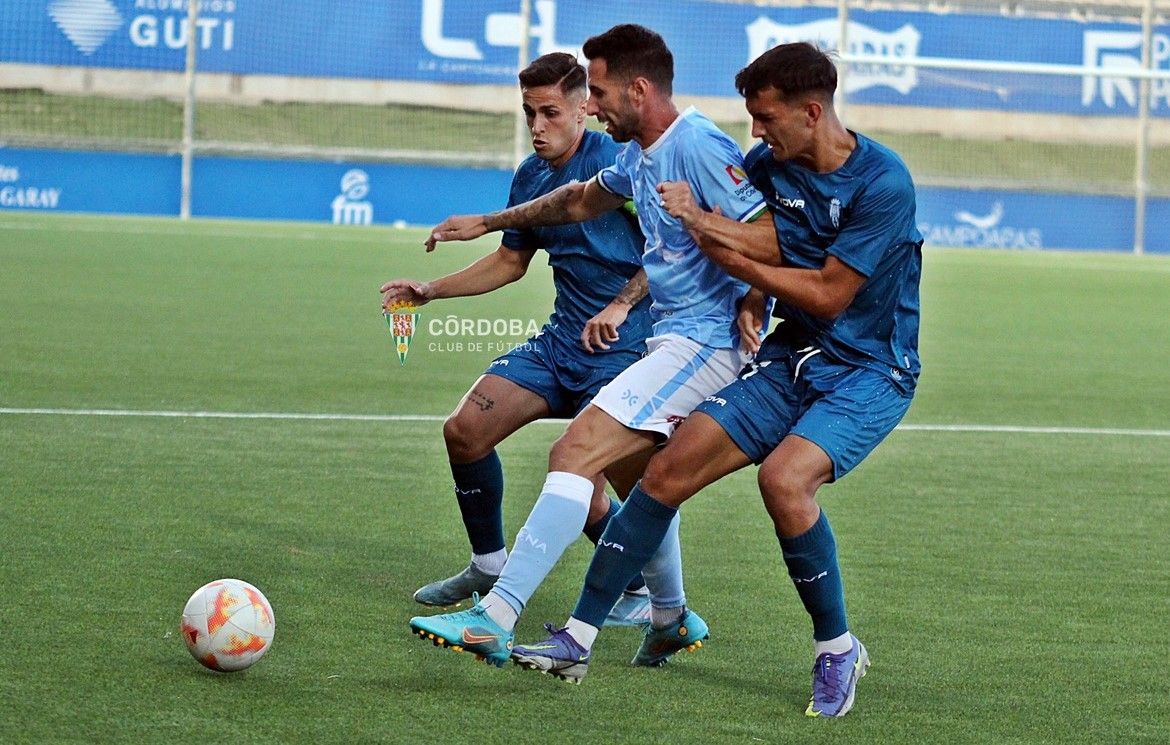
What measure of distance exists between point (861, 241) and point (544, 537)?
1162mm

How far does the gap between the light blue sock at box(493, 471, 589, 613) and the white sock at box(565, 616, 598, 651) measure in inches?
5.9

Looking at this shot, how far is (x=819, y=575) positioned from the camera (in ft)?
15.0

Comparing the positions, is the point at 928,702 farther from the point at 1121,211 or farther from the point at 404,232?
the point at 1121,211

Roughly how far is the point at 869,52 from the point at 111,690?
79.7ft

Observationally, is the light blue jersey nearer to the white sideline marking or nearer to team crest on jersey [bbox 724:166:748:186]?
team crest on jersey [bbox 724:166:748:186]

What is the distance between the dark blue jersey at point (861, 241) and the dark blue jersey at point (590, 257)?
931 millimetres

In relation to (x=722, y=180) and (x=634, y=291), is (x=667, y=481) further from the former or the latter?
(x=634, y=291)

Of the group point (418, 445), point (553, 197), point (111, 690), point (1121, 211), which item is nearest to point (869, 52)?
point (1121, 211)

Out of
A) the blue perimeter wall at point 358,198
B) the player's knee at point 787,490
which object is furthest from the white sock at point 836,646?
the blue perimeter wall at point 358,198

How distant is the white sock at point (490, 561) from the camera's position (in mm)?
5688

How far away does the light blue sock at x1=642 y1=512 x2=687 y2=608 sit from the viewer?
494 cm

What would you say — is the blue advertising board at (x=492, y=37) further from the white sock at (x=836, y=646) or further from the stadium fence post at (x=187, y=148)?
the white sock at (x=836, y=646)

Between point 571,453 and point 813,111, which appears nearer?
point 813,111

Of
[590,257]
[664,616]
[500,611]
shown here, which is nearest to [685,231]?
[590,257]
